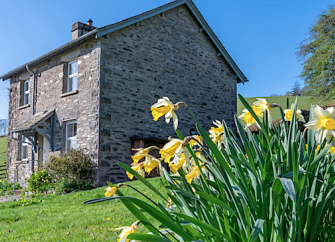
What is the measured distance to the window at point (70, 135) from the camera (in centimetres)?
1063

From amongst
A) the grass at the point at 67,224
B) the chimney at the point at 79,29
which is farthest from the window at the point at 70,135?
the grass at the point at 67,224

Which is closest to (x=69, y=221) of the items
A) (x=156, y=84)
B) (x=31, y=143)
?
(x=156, y=84)

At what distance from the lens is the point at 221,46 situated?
45.4 ft

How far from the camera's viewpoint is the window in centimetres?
1063

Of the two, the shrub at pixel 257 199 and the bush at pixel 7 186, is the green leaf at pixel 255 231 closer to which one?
the shrub at pixel 257 199

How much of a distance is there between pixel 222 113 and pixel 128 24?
6.04 m

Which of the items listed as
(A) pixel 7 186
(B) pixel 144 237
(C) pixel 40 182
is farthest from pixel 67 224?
(A) pixel 7 186

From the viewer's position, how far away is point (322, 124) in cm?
128

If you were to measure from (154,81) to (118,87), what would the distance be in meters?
1.72

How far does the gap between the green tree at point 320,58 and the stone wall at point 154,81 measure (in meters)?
8.42

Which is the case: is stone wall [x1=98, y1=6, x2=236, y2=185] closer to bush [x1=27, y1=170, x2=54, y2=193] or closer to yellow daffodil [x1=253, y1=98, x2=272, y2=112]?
bush [x1=27, y1=170, x2=54, y2=193]

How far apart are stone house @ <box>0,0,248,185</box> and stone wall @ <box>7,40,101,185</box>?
36 mm

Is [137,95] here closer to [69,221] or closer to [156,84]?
[156,84]

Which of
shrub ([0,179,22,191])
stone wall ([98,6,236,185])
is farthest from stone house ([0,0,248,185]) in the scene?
shrub ([0,179,22,191])
